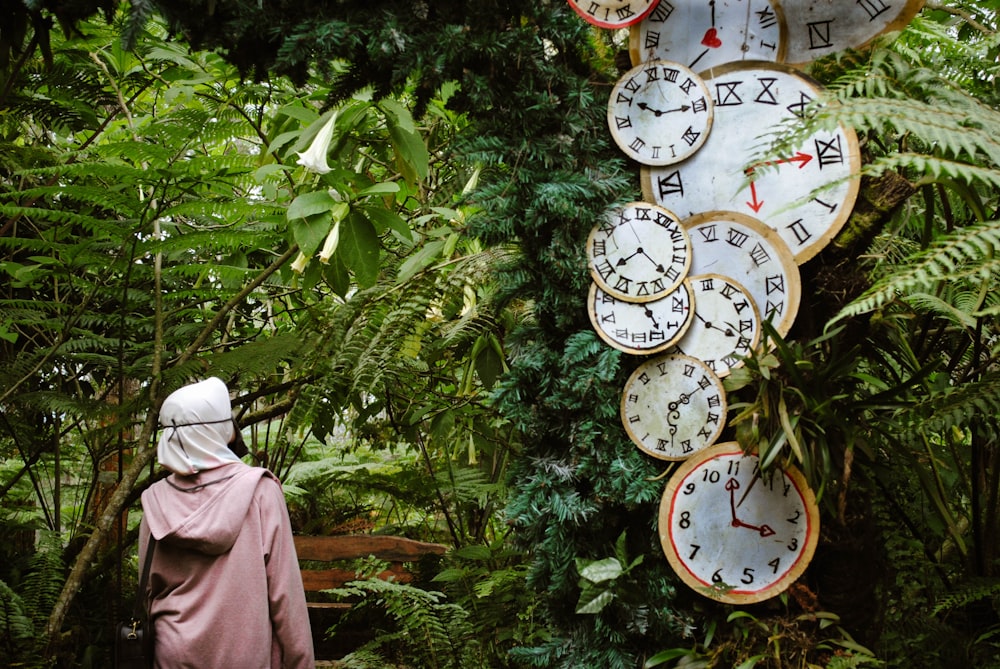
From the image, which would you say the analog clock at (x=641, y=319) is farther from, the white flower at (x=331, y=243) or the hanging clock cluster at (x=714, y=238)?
the white flower at (x=331, y=243)

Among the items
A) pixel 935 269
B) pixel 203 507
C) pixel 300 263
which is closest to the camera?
pixel 935 269

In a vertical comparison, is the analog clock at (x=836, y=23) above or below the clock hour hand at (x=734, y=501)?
above

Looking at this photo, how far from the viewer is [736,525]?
6.13 feet

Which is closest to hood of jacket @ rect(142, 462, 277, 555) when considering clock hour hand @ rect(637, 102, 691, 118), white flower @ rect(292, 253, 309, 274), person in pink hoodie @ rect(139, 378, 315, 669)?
person in pink hoodie @ rect(139, 378, 315, 669)

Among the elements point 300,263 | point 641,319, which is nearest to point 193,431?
point 300,263

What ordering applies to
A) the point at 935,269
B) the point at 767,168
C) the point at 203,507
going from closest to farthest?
the point at 935,269 → the point at 767,168 → the point at 203,507

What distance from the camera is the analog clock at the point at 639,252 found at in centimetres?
194

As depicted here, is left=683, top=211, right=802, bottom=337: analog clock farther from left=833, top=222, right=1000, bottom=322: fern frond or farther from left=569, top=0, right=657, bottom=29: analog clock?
left=569, top=0, right=657, bottom=29: analog clock

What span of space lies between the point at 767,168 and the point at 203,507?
5.92ft

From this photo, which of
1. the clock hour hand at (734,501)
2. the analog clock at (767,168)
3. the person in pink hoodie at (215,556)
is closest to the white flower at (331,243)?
the person in pink hoodie at (215,556)

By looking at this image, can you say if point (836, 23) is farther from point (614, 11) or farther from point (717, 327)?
point (717, 327)

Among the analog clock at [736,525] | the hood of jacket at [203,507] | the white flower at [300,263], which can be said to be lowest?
the analog clock at [736,525]

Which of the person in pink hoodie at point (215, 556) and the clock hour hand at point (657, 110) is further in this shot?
the person in pink hoodie at point (215, 556)

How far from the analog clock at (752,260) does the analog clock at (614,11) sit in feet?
1.64
